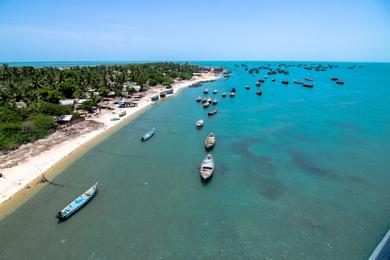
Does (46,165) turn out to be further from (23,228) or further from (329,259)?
(329,259)

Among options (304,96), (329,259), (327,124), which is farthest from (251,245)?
(304,96)

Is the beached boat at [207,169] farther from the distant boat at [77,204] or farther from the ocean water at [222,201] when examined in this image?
the distant boat at [77,204]

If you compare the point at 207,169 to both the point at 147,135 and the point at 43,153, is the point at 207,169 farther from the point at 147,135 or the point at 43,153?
the point at 43,153

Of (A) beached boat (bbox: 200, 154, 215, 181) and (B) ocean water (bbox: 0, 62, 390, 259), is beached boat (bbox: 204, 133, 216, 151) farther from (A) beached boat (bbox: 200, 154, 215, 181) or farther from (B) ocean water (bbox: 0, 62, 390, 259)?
(A) beached boat (bbox: 200, 154, 215, 181)

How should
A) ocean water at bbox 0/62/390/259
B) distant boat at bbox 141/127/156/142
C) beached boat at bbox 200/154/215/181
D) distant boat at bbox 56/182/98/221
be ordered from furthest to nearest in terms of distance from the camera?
distant boat at bbox 141/127/156/142
beached boat at bbox 200/154/215/181
distant boat at bbox 56/182/98/221
ocean water at bbox 0/62/390/259

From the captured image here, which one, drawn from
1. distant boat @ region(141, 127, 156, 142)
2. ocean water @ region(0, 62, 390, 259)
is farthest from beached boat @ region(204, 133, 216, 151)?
distant boat @ region(141, 127, 156, 142)

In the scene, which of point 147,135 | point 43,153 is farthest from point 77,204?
point 147,135

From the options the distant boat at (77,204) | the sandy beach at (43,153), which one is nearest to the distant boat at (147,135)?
the sandy beach at (43,153)
